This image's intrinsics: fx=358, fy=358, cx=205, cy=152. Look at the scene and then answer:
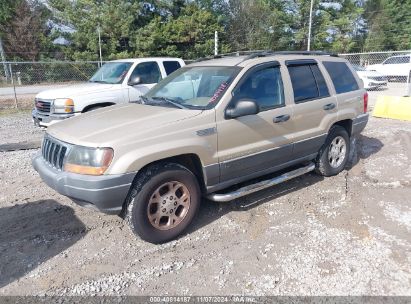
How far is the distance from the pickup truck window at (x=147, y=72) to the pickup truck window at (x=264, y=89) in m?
4.70

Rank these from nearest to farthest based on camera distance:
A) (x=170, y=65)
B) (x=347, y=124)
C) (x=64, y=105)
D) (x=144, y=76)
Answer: (x=347, y=124) → (x=64, y=105) → (x=144, y=76) → (x=170, y=65)

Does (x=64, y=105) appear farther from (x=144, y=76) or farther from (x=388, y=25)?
(x=388, y=25)

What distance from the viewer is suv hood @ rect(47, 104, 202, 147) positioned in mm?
3430

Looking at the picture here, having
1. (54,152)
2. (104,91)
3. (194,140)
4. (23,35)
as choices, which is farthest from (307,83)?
(23,35)

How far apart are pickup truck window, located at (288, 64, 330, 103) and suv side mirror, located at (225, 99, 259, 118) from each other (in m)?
1.05

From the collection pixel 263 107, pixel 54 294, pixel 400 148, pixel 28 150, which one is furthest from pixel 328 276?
pixel 28 150

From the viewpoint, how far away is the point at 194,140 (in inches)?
147

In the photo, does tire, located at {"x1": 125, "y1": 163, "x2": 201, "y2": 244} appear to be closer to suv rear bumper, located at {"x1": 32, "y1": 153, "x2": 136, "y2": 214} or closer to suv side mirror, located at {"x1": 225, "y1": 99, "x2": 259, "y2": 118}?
suv rear bumper, located at {"x1": 32, "y1": 153, "x2": 136, "y2": 214}

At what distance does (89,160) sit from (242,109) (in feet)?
5.45

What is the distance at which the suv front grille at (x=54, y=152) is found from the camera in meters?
3.61

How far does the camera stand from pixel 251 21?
3750 cm

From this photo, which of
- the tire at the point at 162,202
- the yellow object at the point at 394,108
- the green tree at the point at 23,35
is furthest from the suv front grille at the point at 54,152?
the green tree at the point at 23,35

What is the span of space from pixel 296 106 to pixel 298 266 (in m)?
2.16

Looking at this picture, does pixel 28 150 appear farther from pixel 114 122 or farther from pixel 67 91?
pixel 114 122
